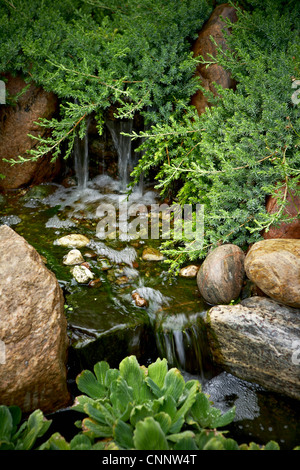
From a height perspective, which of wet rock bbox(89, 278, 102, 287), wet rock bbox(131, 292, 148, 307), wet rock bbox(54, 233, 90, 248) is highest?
wet rock bbox(54, 233, 90, 248)

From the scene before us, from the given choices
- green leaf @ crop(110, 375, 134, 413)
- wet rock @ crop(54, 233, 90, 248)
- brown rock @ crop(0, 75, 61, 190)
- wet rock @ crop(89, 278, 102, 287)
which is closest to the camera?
green leaf @ crop(110, 375, 134, 413)

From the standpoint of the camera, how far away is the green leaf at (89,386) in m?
2.24

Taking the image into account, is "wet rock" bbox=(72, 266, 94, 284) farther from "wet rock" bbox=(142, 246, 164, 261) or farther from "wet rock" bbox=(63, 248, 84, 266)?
"wet rock" bbox=(142, 246, 164, 261)

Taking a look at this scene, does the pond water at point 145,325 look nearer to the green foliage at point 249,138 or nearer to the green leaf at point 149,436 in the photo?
the green foliage at point 249,138

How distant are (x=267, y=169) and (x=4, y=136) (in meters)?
3.63

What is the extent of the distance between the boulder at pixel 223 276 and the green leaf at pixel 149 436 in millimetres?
1482

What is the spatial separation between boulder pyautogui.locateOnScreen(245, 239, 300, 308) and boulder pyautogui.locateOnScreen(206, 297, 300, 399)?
15cm

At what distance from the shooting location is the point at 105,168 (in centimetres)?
532

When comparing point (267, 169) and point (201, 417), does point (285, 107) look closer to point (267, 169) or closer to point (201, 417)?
point (267, 169)

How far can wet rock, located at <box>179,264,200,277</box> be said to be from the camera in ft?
11.3

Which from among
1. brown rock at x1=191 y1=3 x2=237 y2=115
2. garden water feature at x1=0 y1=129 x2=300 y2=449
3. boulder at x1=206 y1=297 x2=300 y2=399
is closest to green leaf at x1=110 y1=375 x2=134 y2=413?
garden water feature at x1=0 y1=129 x2=300 y2=449

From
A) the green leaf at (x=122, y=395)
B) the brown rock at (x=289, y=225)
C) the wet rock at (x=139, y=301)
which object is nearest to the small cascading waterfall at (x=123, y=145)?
the wet rock at (x=139, y=301)

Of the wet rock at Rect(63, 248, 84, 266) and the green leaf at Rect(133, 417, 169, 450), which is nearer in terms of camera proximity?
the green leaf at Rect(133, 417, 169, 450)

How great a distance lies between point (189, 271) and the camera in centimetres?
346
